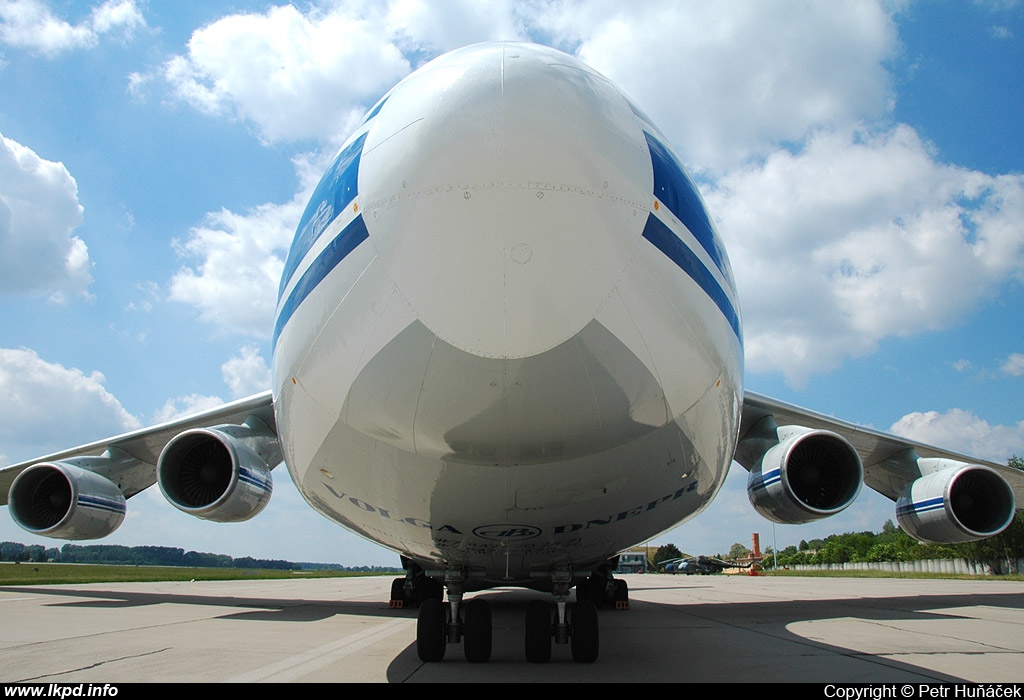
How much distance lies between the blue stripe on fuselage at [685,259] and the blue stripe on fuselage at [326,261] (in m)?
1.36

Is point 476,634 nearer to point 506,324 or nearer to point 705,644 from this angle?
point 705,644

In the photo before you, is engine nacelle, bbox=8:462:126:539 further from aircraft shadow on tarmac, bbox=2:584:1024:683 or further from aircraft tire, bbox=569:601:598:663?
aircraft tire, bbox=569:601:598:663

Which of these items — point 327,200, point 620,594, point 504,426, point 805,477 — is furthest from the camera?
point 620,594

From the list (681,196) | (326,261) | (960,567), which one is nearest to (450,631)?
(326,261)

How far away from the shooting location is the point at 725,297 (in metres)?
4.02

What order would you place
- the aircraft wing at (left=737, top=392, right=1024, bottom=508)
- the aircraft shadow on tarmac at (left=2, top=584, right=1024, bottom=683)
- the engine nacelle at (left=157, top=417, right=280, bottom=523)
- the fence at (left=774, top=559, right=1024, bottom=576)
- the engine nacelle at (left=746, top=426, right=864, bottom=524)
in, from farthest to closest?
the fence at (left=774, top=559, right=1024, bottom=576) < the aircraft wing at (left=737, top=392, right=1024, bottom=508) < the engine nacelle at (left=157, top=417, right=280, bottom=523) < the engine nacelle at (left=746, top=426, right=864, bottom=524) < the aircraft shadow on tarmac at (left=2, top=584, right=1024, bottom=683)

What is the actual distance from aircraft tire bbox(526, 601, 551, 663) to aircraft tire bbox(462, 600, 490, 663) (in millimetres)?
325

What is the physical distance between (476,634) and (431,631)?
1.14ft

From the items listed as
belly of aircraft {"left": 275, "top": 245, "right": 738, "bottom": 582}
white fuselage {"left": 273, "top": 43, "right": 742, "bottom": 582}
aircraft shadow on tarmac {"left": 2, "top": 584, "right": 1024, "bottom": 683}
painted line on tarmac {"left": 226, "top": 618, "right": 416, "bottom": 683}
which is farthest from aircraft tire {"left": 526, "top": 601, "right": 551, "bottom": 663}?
painted line on tarmac {"left": 226, "top": 618, "right": 416, "bottom": 683}

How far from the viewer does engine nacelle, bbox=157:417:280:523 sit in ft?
23.6

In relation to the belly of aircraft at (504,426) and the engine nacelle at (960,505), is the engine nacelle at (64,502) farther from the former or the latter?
the engine nacelle at (960,505)

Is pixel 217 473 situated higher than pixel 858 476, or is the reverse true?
pixel 217 473

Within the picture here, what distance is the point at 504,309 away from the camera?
2.87 meters
